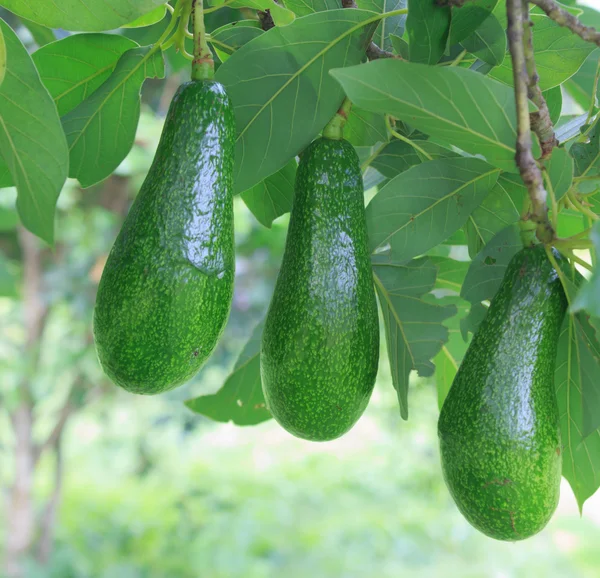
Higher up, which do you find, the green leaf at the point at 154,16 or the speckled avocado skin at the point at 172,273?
the green leaf at the point at 154,16

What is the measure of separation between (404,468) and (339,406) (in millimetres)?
5168

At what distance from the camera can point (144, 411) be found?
434cm

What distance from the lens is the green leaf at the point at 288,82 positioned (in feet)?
2.40

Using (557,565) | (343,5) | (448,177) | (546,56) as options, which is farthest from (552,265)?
(557,565)

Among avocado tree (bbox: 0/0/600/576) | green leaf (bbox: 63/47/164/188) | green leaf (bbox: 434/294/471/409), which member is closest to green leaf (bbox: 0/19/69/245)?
avocado tree (bbox: 0/0/600/576)

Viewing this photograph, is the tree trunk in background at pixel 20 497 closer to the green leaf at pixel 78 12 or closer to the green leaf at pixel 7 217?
the green leaf at pixel 7 217

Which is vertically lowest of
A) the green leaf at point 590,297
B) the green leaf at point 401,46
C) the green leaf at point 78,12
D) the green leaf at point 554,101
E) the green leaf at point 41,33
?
the green leaf at point 41,33

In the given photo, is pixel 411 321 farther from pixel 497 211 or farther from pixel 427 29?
pixel 427 29

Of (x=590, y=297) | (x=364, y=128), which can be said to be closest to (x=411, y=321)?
(x=364, y=128)

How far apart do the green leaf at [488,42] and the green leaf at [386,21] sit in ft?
0.35

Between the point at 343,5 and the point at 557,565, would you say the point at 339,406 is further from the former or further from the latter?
the point at 557,565

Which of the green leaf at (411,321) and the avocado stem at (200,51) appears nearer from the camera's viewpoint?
the avocado stem at (200,51)

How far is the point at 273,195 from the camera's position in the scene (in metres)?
0.96

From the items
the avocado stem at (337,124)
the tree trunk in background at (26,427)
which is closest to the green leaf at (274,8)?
the avocado stem at (337,124)
